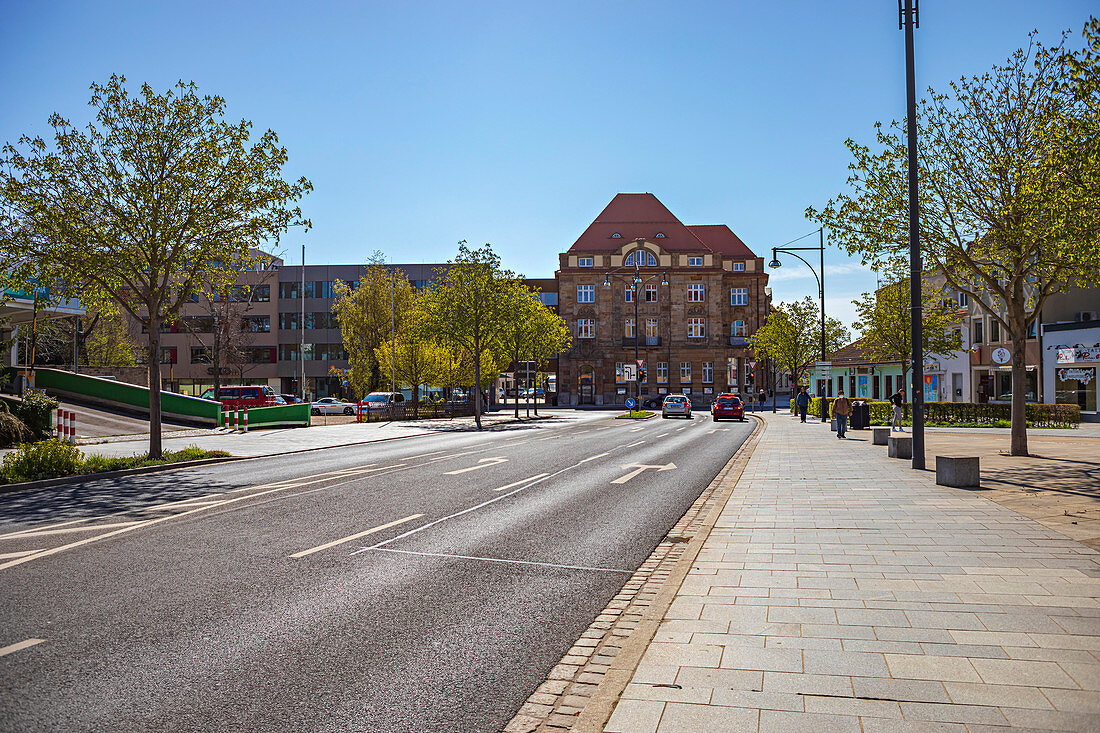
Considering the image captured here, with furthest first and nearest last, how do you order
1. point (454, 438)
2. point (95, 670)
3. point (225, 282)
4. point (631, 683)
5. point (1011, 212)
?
point (454, 438) < point (225, 282) < point (1011, 212) < point (95, 670) < point (631, 683)

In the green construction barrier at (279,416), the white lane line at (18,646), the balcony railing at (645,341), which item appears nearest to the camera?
the white lane line at (18,646)

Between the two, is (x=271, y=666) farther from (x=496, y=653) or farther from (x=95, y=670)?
(x=496, y=653)

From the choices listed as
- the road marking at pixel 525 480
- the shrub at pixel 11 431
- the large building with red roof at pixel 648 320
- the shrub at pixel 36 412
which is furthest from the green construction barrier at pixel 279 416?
the large building with red roof at pixel 648 320

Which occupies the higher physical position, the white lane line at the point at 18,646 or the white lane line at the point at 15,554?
the white lane line at the point at 18,646

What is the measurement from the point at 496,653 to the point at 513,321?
1762 inches

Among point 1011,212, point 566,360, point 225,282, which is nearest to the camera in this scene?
point 1011,212

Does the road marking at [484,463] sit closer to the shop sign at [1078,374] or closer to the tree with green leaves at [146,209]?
the tree with green leaves at [146,209]

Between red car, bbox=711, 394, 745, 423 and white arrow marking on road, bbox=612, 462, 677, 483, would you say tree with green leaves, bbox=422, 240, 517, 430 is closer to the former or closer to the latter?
red car, bbox=711, 394, 745, 423

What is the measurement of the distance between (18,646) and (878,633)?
5.63 meters

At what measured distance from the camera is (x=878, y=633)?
5.35m

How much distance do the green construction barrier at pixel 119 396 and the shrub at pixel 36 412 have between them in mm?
9625

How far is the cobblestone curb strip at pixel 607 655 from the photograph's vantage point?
4.14 metres

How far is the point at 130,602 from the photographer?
6.39 m

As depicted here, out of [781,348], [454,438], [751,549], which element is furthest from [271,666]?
[781,348]
